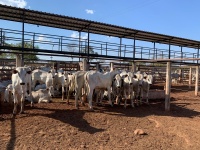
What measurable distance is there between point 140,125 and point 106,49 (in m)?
14.3

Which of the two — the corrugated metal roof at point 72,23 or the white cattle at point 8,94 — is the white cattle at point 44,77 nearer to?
the white cattle at point 8,94

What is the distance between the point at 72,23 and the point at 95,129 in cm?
1261

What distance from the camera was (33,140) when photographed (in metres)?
6.53

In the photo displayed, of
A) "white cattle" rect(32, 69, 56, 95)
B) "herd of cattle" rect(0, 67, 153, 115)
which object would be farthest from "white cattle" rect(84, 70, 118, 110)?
"white cattle" rect(32, 69, 56, 95)

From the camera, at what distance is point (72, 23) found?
18656mm

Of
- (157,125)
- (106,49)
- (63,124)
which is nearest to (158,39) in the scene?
(106,49)

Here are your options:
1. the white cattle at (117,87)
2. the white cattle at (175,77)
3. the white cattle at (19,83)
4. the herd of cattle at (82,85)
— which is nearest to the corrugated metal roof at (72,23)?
the white cattle at (175,77)

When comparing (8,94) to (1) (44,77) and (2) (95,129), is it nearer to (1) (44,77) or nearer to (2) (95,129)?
(1) (44,77)

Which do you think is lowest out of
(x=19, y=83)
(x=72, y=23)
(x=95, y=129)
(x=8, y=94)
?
(x=95, y=129)

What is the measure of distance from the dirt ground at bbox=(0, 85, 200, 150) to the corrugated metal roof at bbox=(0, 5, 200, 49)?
842 cm

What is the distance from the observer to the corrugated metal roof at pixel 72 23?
16.2 metres

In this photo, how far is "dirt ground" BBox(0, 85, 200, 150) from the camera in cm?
652

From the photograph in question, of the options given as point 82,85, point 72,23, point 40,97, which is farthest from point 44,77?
point 72,23

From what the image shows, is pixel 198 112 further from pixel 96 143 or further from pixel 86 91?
pixel 96 143
